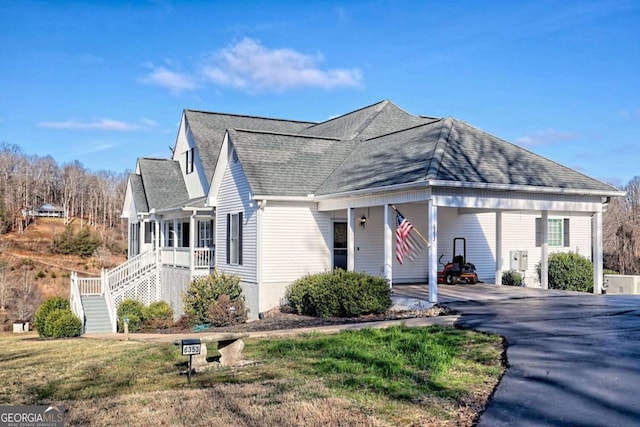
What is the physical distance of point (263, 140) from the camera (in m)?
21.5

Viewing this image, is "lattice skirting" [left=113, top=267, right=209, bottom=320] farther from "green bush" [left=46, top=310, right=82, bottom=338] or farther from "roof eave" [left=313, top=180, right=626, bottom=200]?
"roof eave" [left=313, top=180, right=626, bottom=200]

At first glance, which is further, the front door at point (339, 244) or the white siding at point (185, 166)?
the white siding at point (185, 166)

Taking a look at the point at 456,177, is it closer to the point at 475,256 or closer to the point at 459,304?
the point at 459,304

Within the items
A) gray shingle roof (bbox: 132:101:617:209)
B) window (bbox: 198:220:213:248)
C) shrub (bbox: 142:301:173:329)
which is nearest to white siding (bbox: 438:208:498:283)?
gray shingle roof (bbox: 132:101:617:209)

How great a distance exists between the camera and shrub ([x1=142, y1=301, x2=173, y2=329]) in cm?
2194

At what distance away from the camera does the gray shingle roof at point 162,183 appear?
97.4 feet

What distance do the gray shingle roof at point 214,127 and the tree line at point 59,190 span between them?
4966 centimetres

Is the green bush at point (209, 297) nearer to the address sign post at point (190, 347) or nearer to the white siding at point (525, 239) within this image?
the white siding at point (525, 239)

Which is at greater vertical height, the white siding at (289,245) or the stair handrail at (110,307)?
the white siding at (289,245)

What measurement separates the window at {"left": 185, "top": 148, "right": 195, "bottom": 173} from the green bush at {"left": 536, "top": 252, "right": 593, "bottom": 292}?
17.3m

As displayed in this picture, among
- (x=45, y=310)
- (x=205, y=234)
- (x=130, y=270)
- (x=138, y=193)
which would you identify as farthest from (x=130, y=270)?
(x=138, y=193)

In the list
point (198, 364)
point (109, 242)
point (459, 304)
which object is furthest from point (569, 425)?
point (109, 242)

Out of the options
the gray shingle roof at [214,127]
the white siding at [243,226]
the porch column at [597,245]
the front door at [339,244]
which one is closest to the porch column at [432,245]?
the front door at [339,244]

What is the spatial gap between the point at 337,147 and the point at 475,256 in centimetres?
679
